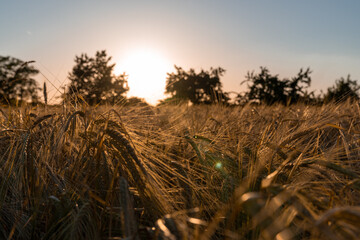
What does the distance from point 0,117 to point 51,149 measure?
98 cm

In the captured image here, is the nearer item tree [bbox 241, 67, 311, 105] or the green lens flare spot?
the green lens flare spot

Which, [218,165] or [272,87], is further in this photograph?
[272,87]

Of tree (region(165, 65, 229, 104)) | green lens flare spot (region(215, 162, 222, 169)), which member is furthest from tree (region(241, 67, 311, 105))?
green lens flare spot (region(215, 162, 222, 169))

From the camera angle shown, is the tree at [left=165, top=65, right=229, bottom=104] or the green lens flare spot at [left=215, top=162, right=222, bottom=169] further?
the tree at [left=165, top=65, right=229, bottom=104]

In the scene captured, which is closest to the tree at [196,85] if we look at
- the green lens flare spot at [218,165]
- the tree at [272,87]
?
the tree at [272,87]

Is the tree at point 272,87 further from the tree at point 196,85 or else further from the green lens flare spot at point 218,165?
the green lens flare spot at point 218,165

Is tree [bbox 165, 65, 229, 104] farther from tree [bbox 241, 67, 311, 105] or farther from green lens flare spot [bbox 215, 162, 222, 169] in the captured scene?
green lens flare spot [bbox 215, 162, 222, 169]

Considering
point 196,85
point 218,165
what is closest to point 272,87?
point 196,85

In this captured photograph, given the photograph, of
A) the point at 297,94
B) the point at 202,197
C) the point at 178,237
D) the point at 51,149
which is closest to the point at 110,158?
the point at 51,149

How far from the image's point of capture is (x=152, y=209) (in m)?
0.91

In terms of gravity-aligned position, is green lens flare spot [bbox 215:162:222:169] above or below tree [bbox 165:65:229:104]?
below

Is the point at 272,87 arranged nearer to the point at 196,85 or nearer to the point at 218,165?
the point at 196,85

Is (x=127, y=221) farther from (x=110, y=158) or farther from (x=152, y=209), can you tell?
(x=110, y=158)

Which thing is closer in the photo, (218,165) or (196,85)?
(218,165)
